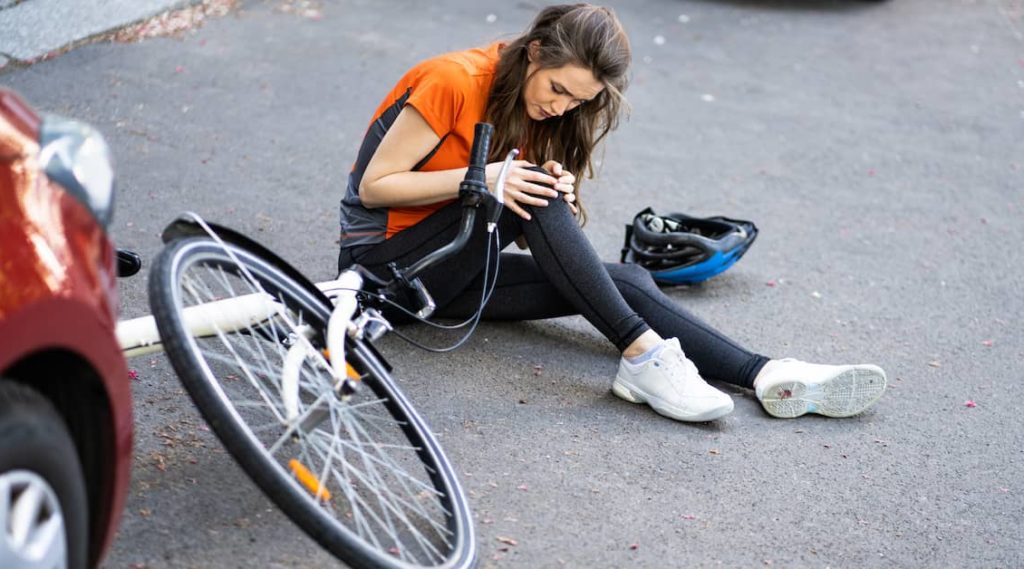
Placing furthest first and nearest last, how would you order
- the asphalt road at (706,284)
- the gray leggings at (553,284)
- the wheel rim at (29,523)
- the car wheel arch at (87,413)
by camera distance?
the gray leggings at (553,284) → the asphalt road at (706,284) → the car wheel arch at (87,413) → the wheel rim at (29,523)

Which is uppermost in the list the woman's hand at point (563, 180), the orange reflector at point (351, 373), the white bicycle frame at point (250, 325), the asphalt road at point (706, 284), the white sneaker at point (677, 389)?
the woman's hand at point (563, 180)

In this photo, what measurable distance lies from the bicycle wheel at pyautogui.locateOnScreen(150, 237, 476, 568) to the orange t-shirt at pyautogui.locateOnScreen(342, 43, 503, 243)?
719mm

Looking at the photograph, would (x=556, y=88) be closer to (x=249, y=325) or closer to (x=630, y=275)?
(x=630, y=275)

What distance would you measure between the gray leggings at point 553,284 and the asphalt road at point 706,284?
158 mm

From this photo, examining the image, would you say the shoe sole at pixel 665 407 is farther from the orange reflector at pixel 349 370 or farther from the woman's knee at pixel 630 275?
the orange reflector at pixel 349 370

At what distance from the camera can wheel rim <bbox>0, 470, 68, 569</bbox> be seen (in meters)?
1.79

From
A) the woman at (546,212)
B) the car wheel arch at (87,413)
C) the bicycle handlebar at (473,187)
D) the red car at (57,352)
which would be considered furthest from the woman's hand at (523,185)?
the car wheel arch at (87,413)

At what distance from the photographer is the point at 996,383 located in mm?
4043

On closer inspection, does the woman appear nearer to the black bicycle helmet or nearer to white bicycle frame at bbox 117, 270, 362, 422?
the black bicycle helmet

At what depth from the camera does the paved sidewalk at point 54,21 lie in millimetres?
5770

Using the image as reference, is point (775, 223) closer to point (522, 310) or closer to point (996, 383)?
point (996, 383)

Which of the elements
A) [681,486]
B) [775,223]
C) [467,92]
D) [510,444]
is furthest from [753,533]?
[775,223]

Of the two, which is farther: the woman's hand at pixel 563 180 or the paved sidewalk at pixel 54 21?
the paved sidewalk at pixel 54 21

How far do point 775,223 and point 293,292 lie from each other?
122 inches
